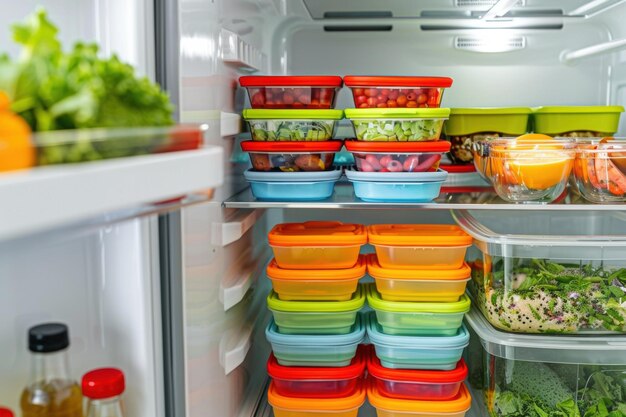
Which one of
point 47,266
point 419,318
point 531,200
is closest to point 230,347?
point 419,318

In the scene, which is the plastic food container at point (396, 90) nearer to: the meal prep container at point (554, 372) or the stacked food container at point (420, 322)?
the stacked food container at point (420, 322)

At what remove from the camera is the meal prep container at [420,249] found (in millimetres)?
1338

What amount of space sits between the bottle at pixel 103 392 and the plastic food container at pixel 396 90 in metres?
0.75

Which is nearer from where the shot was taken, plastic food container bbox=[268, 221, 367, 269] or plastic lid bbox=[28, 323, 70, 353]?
plastic lid bbox=[28, 323, 70, 353]

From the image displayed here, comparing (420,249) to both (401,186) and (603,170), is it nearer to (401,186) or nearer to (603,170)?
(401,186)

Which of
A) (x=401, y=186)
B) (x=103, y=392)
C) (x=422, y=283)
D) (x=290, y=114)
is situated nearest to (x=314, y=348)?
(x=422, y=283)

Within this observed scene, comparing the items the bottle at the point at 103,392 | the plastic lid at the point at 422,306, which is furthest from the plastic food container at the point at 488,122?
the bottle at the point at 103,392

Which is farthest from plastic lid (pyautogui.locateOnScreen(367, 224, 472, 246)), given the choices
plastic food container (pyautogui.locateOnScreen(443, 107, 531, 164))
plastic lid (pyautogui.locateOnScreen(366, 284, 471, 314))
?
plastic food container (pyautogui.locateOnScreen(443, 107, 531, 164))

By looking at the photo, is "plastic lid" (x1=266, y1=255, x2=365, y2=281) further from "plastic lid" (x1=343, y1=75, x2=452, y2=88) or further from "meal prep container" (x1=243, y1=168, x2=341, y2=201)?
"plastic lid" (x1=343, y1=75, x2=452, y2=88)

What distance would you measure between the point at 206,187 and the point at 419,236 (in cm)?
81

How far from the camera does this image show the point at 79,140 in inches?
18.3

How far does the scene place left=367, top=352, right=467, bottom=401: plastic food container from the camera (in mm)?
1344

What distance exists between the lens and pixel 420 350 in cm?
136

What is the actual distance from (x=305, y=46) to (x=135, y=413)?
103 centimetres
